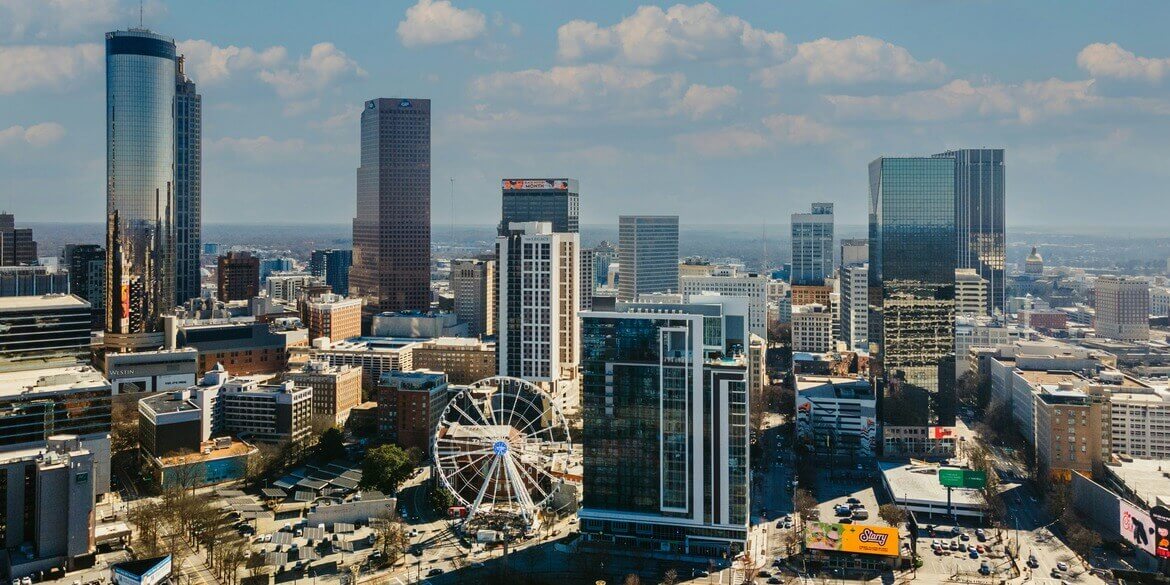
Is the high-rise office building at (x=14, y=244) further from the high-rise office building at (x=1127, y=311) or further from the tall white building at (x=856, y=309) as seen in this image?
the high-rise office building at (x=1127, y=311)

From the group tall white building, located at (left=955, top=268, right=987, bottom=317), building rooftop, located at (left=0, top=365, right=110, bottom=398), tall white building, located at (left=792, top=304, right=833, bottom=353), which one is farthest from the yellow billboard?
tall white building, located at (left=955, top=268, right=987, bottom=317)

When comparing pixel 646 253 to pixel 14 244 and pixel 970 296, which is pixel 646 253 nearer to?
pixel 970 296

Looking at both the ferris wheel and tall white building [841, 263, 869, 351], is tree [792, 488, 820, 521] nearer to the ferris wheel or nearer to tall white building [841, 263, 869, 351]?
the ferris wheel

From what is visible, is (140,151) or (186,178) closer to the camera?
(140,151)

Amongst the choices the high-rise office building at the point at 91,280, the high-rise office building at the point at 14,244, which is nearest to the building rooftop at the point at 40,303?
the high-rise office building at the point at 91,280

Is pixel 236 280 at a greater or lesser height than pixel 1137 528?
greater

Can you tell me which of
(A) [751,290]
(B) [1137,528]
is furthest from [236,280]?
(B) [1137,528]

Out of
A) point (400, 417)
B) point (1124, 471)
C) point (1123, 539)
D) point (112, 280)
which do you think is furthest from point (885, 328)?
point (112, 280)
